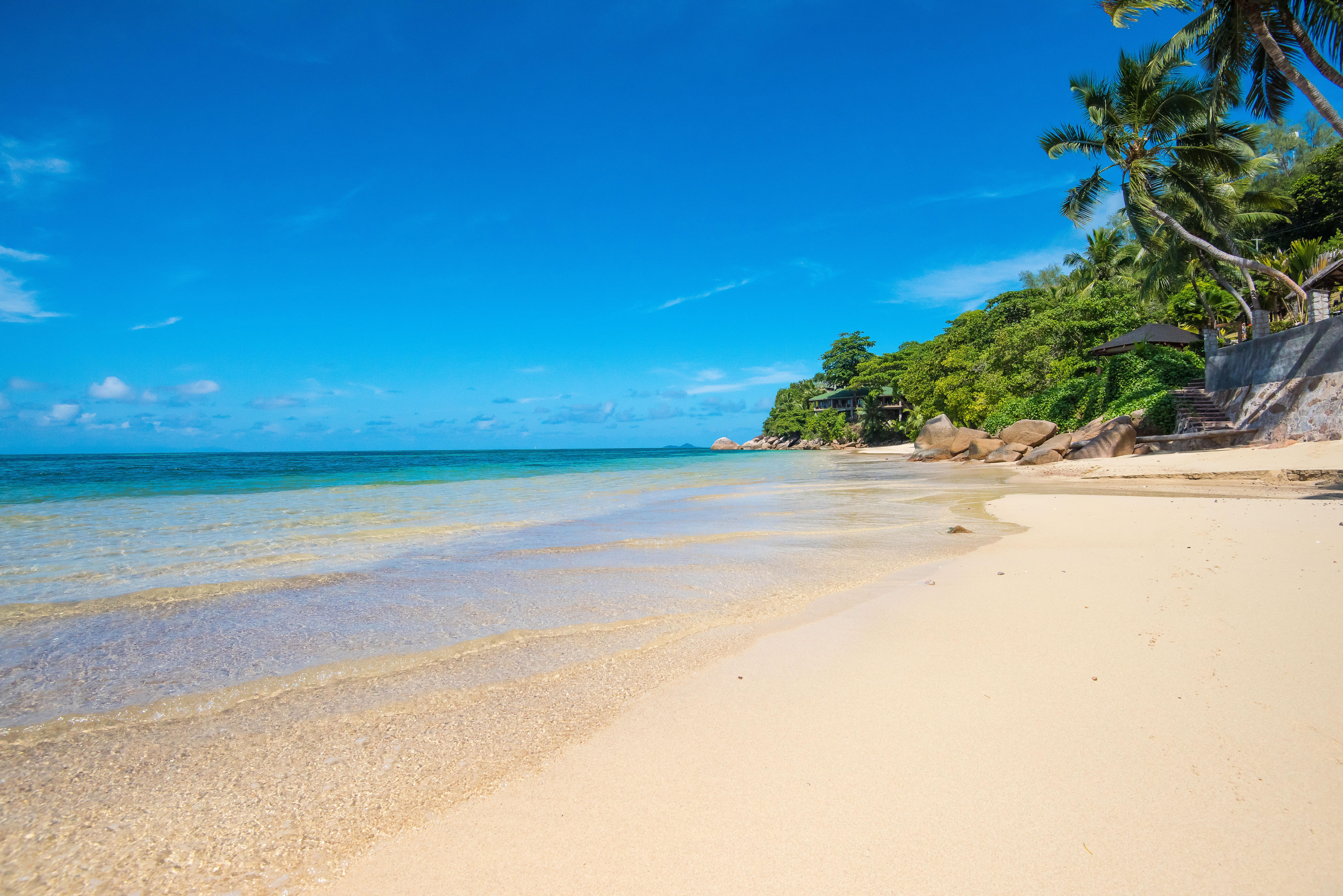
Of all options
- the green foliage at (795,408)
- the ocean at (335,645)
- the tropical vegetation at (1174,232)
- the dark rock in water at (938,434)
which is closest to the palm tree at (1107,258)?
the tropical vegetation at (1174,232)

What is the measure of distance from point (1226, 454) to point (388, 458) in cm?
7044

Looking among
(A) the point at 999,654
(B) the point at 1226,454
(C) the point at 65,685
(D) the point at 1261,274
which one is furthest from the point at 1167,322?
(C) the point at 65,685

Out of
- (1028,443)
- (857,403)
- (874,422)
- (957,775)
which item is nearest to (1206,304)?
(1028,443)

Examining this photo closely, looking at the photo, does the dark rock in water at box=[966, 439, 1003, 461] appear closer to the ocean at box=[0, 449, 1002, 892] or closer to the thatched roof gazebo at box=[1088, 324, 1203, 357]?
the thatched roof gazebo at box=[1088, 324, 1203, 357]

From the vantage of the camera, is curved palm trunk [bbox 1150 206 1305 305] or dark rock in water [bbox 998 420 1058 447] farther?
dark rock in water [bbox 998 420 1058 447]

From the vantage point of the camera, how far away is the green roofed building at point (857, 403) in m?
53.7

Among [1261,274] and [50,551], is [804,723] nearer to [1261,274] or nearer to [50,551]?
[50,551]

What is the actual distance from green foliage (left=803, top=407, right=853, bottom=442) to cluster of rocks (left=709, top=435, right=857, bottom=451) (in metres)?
0.46

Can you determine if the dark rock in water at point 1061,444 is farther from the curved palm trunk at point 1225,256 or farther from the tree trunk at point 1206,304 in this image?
the tree trunk at point 1206,304

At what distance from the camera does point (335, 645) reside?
3.50 meters

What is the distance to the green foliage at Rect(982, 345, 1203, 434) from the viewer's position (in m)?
18.8

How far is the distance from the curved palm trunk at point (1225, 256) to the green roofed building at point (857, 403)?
3330 cm

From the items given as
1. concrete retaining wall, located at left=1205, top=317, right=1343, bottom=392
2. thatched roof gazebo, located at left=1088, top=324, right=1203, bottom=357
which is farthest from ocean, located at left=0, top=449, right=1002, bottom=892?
thatched roof gazebo, located at left=1088, top=324, right=1203, bottom=357

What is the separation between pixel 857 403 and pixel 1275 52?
61324mm
